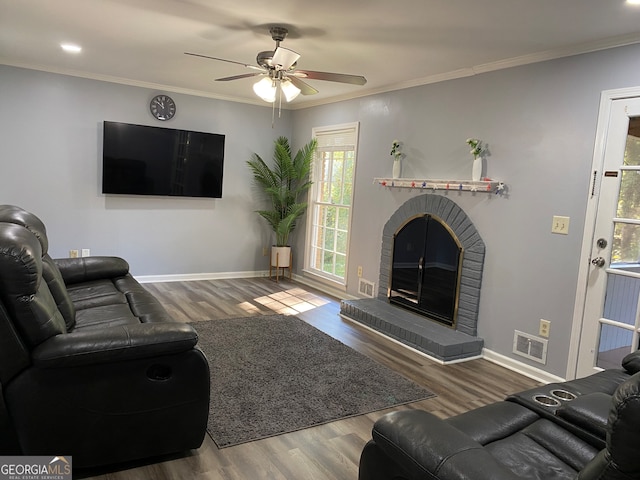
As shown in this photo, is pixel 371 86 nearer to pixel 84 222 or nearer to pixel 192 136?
pixel 192 136

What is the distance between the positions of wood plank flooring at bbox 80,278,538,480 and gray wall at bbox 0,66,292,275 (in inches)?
19.6

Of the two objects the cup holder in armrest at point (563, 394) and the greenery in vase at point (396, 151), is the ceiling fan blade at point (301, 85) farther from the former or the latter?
the cup holder in armrest at point (563, 394)

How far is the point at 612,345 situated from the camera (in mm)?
3012

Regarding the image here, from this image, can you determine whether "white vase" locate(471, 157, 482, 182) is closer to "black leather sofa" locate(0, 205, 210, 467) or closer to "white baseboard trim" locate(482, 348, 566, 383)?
"white baseboard trim" locate(482, 348, 566, 383)

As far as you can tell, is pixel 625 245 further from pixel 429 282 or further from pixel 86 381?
pixel 86 381

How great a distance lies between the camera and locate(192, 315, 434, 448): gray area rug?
2.56 meters

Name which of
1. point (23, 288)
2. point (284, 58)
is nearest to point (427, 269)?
point (284, 58)

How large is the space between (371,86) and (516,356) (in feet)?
9.96

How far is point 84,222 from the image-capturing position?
17.4 feet

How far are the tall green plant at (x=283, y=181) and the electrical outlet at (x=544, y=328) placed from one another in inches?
135

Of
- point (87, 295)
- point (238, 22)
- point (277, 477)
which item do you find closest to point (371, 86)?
point (238, 22)

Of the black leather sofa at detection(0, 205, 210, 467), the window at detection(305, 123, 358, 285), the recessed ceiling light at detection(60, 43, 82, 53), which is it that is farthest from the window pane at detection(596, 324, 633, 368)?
the recessed ceiling light at detection(60, 43, 82, 53)

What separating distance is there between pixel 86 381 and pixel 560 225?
3101mm

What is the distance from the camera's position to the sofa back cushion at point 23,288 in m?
1.76
